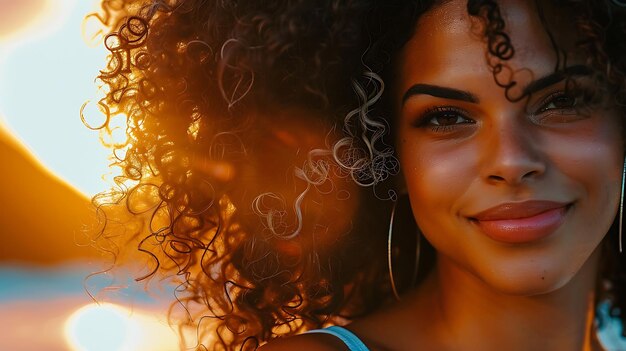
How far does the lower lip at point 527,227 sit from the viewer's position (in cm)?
211

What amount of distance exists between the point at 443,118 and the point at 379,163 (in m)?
0.24

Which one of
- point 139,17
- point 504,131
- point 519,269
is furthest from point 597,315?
point 139,17

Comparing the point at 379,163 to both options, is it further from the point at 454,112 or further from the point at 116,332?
the point at 116,332

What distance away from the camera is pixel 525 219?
2107 mm

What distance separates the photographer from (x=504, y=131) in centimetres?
206

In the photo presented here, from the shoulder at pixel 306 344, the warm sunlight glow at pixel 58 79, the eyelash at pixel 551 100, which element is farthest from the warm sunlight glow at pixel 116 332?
the eyelash at pixel 551 100

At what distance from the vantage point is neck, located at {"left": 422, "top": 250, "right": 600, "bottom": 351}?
2400 millimetres

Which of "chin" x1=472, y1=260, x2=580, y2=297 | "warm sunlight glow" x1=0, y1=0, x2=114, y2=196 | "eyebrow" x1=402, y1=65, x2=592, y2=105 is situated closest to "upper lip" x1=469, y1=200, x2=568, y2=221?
"chin" x1=472, y1=260, x2=580, y2=297

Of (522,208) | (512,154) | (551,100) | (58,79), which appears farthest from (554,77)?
(58,79)

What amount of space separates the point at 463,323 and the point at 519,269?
35 cm

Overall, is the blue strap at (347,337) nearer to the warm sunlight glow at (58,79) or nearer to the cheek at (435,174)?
the cheek at (435,174)

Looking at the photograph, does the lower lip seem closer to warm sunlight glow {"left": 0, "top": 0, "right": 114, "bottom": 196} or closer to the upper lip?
the upper lip

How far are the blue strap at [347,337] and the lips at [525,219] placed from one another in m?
0.52

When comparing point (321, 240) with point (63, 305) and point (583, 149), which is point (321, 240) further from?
point (63, 305)
